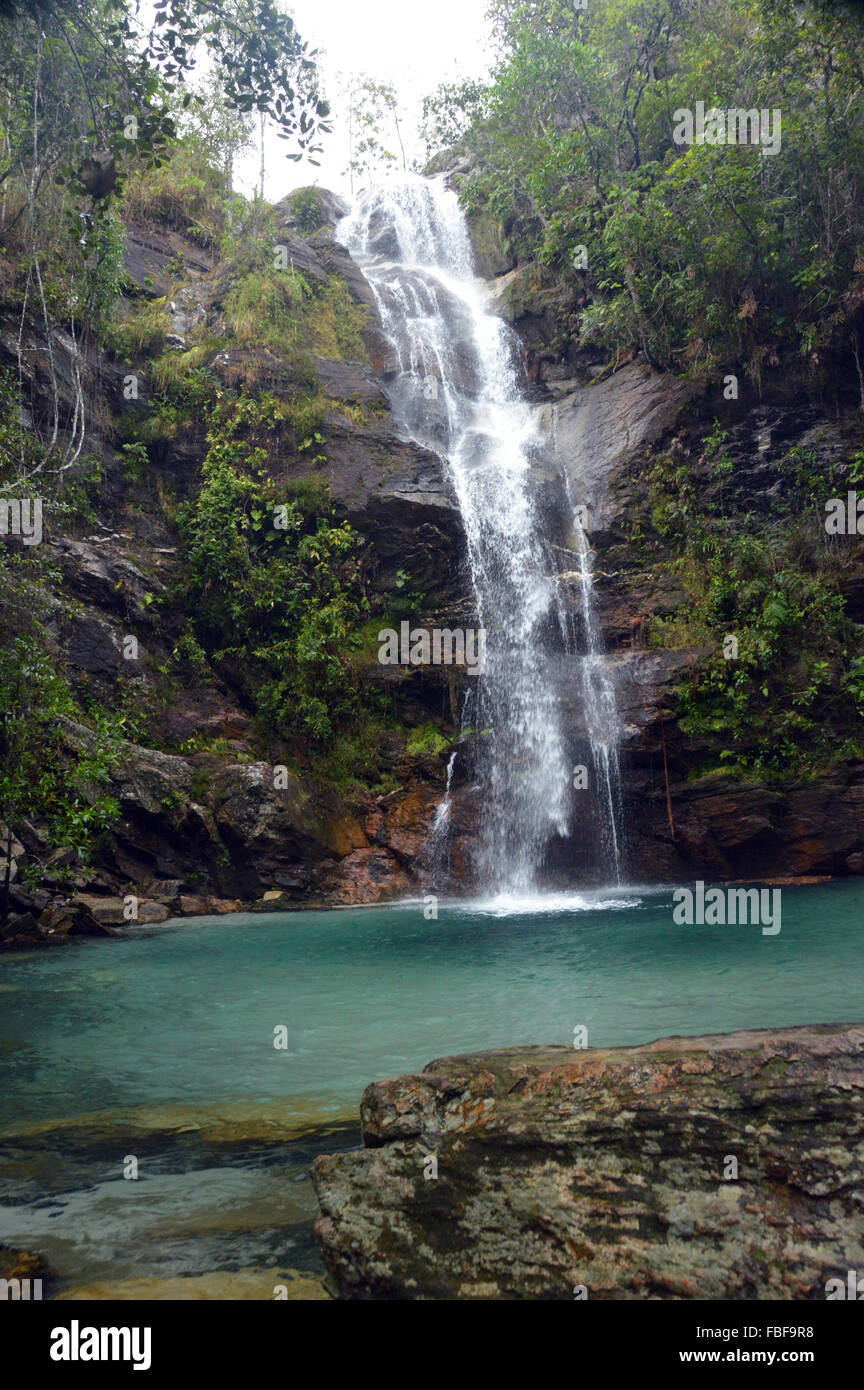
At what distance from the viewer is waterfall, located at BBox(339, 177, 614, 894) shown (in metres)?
15.7

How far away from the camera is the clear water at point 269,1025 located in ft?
11.9

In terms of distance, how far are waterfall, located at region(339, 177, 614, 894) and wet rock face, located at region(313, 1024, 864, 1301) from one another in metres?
11.9

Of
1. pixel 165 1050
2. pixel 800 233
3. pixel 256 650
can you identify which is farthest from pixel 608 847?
pixel 800 233

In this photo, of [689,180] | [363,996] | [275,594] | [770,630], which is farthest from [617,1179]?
[689,180]

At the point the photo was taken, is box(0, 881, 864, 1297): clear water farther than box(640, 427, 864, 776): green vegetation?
No

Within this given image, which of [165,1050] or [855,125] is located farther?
[855,125]

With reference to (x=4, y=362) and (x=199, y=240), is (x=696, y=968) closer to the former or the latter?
(x=4, y=362)

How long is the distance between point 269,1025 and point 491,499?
14.4 m

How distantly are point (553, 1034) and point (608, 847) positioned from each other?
914 cm

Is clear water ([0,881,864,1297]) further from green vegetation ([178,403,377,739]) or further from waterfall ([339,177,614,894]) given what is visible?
green vegetation ([178,403,377,739])

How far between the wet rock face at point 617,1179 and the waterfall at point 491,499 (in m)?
11.9

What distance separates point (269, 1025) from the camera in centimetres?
719

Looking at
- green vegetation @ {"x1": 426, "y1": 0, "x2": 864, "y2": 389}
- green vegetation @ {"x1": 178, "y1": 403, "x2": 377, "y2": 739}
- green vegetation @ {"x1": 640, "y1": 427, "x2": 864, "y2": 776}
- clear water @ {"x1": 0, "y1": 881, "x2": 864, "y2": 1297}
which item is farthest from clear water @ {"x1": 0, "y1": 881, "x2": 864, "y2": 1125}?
green vegetation @ {"x1": 426, "y1": 0, "x2": 864, "y2": 389}

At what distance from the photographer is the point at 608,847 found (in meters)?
15.2
